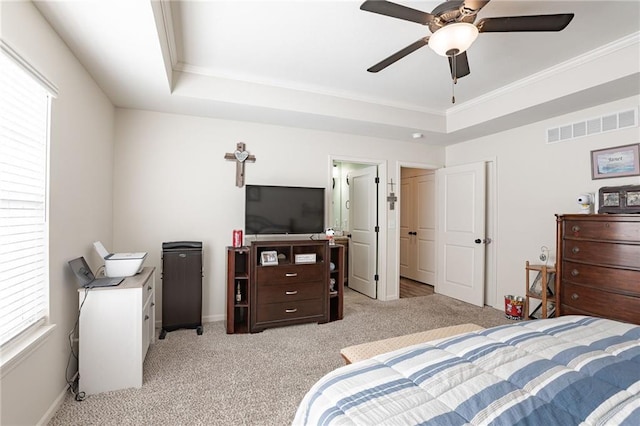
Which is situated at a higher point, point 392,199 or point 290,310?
point 392,199

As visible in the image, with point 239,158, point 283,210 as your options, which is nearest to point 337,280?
point 283,210

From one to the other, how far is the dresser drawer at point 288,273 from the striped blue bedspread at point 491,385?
217 cm

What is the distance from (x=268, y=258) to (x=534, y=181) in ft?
11.0

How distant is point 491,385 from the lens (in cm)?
102

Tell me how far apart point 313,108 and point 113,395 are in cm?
308

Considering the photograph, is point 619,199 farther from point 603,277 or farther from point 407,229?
point 407,229

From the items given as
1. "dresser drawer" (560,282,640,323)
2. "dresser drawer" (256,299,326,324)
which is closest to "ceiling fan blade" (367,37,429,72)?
"dresser drawer" (256,299,326,324)

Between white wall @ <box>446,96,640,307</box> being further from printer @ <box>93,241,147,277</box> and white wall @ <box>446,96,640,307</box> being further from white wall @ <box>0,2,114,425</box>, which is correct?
white wall @ <box>0,2,114,425</box>

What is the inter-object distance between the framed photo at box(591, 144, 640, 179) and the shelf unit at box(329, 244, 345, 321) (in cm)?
281

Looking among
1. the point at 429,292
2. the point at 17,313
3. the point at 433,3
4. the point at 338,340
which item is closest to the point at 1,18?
the point at 17,313

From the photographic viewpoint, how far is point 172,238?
3402 millimetres

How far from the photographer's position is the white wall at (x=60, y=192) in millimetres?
1539

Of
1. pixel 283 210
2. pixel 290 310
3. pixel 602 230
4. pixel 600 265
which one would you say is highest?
pixel 283 210

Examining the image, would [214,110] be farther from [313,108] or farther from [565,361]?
[565,361]
